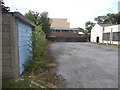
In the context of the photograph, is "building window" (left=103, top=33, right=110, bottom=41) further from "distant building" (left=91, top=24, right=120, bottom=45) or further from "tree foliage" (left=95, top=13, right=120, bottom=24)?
"tree foliage" (left=95, top=13, right=120, bottom=24)

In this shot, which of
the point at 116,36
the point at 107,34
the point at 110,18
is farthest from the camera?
the point at 110,18

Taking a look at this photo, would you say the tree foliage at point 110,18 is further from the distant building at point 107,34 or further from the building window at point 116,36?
the building window at point 116,36

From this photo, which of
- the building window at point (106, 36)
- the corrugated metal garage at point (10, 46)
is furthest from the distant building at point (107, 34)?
the corrugated metal garage at point (10, 46)

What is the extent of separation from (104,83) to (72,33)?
99.7 feet

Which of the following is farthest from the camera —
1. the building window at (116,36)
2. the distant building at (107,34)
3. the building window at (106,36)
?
the building window at (106,36)

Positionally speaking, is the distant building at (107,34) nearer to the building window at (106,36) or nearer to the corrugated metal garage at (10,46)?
the building window at (106,36)

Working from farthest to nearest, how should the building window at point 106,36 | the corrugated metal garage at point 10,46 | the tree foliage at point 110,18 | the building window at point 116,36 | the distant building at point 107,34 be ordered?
the tree foliage at point 110,18 < the building window at point 106,36 < the distant building at point 107,34 < the building window at point 116,36 < the corrugated metal garage at point 10,46

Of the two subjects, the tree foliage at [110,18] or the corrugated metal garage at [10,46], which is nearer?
the corrugated metal garage at [10,46]

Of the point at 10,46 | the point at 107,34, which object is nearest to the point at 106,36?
the point at 107,34

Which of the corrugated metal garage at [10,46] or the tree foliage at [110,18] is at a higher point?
the tree foliage at [110,18]

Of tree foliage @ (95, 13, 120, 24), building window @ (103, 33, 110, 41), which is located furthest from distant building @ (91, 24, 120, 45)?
tree foliage @ (95, 13, 120, 24)

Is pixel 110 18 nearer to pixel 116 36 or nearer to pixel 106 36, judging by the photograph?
pixel 106 36

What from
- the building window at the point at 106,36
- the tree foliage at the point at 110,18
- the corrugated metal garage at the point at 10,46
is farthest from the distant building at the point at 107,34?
the corrugated metal garage at the point at 10,46

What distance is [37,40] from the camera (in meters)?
4.07
